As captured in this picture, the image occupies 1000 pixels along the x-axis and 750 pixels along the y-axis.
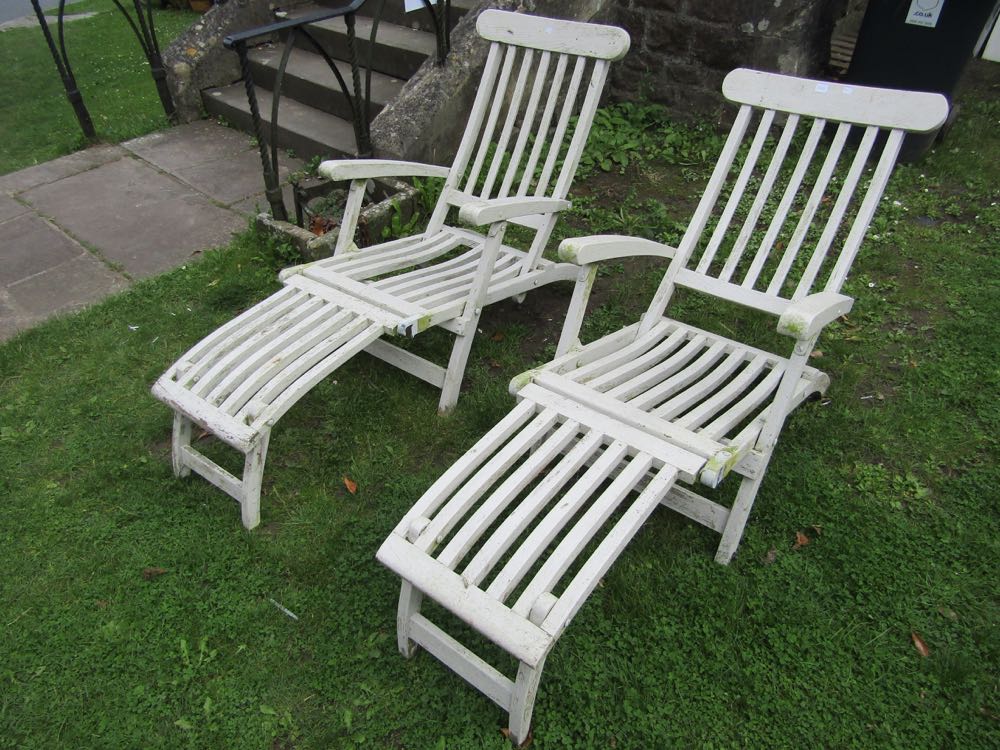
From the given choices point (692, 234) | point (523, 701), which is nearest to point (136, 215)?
point (692, 234)

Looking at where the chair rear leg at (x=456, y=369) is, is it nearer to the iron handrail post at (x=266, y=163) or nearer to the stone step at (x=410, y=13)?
the iron handrail post at (x=266, y=163)

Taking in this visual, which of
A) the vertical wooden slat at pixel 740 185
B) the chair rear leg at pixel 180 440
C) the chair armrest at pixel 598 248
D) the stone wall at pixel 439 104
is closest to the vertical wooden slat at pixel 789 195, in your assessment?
the vertical wooden slat at pixel 740 185

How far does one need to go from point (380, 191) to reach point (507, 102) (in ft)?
3.71

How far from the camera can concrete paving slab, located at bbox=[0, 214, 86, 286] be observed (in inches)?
145

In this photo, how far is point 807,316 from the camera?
178 cm

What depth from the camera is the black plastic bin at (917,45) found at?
157 inches

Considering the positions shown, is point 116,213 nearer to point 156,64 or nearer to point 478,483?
point 156,64

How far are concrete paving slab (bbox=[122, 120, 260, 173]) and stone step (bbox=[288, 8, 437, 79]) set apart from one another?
97 cm

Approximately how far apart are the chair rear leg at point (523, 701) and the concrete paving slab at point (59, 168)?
4639 mm

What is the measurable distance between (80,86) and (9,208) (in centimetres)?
282

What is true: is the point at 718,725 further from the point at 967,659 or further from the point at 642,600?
the point at 967,659

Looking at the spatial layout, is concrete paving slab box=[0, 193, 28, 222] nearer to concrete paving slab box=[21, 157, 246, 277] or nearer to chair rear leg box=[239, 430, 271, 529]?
concrete paving slab box=[21, 157, 246, 277]

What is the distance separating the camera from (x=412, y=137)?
155 inches

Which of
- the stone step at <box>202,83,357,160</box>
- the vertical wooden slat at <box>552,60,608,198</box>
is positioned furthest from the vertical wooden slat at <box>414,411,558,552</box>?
the stone step at <box>202,83,357,160</box>
